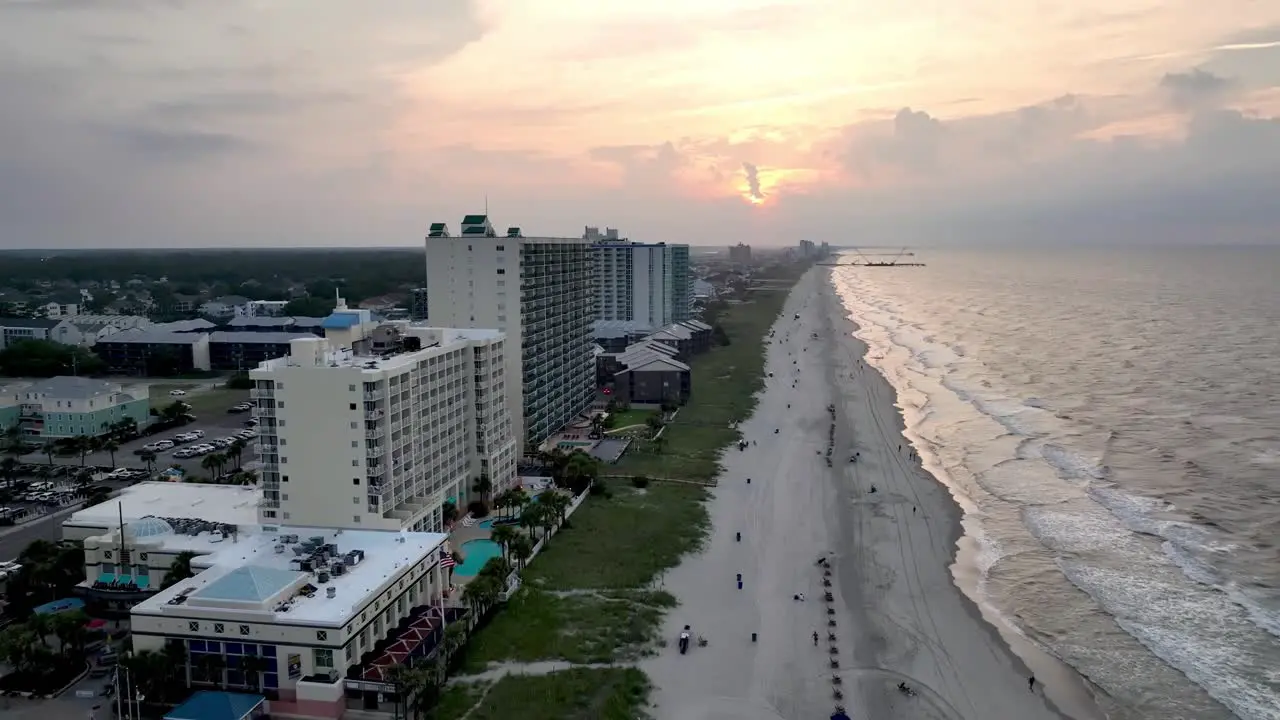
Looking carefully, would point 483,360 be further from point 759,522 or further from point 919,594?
point 919,594

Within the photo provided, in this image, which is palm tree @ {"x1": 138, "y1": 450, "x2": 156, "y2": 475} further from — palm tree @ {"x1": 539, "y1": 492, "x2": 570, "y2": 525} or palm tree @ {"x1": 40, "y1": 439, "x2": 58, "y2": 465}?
palm tree @ {"x1": 539, "y1": 492, "x2": 570, "y2": 525}

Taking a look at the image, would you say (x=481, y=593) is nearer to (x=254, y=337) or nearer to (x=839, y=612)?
(x=839, y=612)

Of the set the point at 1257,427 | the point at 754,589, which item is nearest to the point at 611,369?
the point at 754,589

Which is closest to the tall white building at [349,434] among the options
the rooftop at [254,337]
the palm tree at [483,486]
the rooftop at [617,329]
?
the palm tree at [483,486]

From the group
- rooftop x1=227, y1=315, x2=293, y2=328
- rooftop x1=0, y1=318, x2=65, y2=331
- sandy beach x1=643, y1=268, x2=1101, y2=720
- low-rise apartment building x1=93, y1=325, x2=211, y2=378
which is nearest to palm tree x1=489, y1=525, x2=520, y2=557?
sandy beach x1=643, y1=268, x2=1101, y2=720

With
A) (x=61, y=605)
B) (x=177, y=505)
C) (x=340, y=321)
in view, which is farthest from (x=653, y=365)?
(x=61, y=605)

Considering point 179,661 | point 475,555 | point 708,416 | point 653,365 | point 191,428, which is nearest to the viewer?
point 179,661
